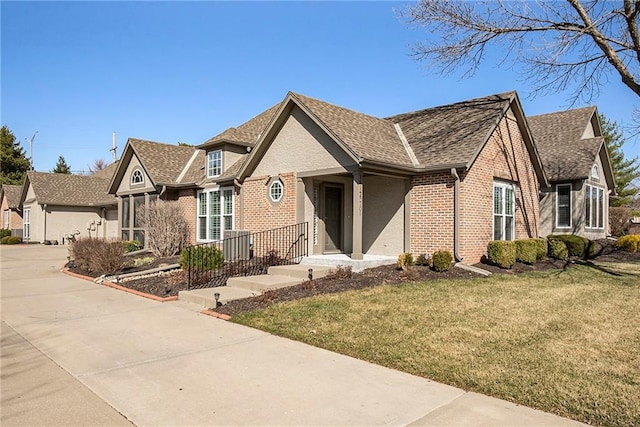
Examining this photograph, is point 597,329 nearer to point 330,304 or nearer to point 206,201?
point 330,304

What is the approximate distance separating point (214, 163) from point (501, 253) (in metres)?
11.6

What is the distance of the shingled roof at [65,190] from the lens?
104 ft

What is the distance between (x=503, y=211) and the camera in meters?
14.6

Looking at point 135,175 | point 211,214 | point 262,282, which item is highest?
point 135,175

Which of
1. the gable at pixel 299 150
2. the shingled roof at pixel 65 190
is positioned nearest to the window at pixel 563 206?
the gable at pixel 299 150

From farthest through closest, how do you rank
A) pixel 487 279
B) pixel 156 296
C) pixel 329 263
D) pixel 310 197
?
pixel 310 197
pixel 329 263
pixel 487 279
pixel 156 296

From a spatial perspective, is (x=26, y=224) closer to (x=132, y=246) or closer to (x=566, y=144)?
(x=132, y=246)

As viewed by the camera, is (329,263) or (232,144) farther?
(232,144)

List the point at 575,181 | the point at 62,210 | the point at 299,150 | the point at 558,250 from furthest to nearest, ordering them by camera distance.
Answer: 1. the point at 62,210
2. the point at 575,181
3. the point at 558,250
4. the point at 299,150

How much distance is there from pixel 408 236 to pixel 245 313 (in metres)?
6.43

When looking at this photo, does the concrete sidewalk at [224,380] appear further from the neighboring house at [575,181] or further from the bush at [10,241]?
the bush at [10,241]

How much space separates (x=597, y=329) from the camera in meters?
6.73

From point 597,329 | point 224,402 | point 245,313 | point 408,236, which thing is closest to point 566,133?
point 408,236

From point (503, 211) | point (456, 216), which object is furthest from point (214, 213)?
point (503, 211)
